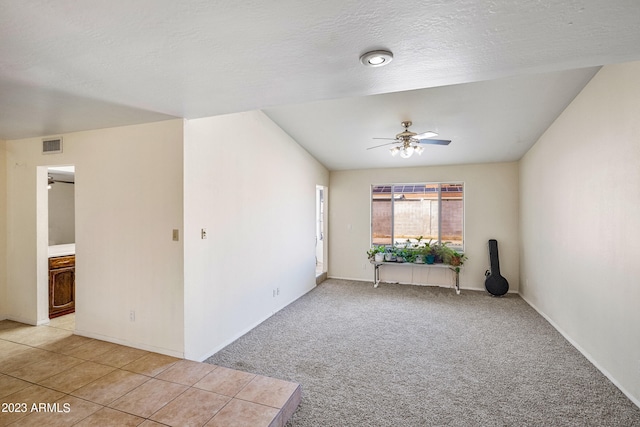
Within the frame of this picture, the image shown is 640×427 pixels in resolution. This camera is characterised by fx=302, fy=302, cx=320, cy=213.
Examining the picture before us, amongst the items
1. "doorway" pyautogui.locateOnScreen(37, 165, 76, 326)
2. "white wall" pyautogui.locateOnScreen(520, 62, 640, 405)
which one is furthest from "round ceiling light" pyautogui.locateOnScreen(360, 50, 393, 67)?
"doorway" pyautogui.locateOnScreen(37, 165, 76, 326)

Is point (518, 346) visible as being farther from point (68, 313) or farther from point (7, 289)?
point (7, 289)

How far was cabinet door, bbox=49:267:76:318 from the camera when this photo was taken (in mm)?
3908

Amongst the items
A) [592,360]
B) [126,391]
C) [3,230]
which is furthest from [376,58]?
[3,230]

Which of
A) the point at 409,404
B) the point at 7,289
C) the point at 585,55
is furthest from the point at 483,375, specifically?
the point at 7,289

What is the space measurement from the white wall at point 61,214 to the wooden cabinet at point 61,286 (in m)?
1.02

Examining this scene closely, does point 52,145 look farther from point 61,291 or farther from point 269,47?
point 269,47

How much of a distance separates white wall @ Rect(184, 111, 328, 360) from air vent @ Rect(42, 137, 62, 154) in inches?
71.1

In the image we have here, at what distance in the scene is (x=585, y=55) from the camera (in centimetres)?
166

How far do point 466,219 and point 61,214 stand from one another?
23.7 ft

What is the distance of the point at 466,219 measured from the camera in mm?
5836

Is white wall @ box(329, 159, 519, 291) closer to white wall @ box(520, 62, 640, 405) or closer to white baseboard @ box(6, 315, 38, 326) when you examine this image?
white wall @ box(520, 62, 640, 405)

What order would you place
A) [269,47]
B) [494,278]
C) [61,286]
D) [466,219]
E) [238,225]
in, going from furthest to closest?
[466,219]
[494,278]
[61,286]
[238,225]
[269,47]

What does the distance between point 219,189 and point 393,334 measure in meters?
2.70

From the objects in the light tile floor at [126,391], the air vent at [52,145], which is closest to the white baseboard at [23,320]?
the light tile floor at [126,391]
